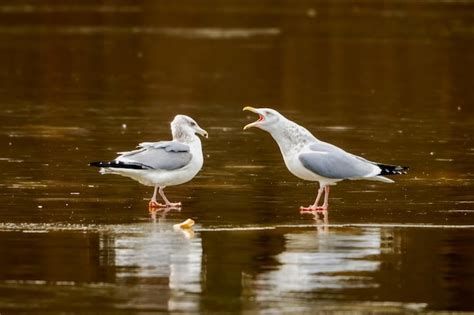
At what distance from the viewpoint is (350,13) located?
58438 millimetres

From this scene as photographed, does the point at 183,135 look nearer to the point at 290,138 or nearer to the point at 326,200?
the point at 290,138

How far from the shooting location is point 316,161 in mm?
14797

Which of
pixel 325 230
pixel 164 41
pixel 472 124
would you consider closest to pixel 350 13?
pixel 164 41

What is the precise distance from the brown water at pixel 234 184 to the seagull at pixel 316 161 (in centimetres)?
33

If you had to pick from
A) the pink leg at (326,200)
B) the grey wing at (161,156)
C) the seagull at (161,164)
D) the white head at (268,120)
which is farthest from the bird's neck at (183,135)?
the pink leg at (326,200)

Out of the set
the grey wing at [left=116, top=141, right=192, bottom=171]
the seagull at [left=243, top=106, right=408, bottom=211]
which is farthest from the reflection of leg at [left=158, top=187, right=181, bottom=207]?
the seagull at [left=243, top=106, right=408, bottom=211]

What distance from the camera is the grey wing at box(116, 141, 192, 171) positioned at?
14914 mm

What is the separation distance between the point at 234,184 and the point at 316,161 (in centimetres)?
215

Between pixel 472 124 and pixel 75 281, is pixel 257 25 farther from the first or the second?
pixel 75 281

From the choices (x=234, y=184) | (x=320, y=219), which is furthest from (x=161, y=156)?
(x=234, y=184)

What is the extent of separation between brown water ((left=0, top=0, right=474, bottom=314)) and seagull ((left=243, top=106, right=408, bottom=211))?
1.10ft

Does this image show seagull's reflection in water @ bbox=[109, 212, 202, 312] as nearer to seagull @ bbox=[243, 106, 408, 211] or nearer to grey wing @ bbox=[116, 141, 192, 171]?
grey wing @ bbox=[116, 141, 192, 171]

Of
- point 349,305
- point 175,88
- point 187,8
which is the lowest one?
point 349,305

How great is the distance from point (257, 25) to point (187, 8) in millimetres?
11428
